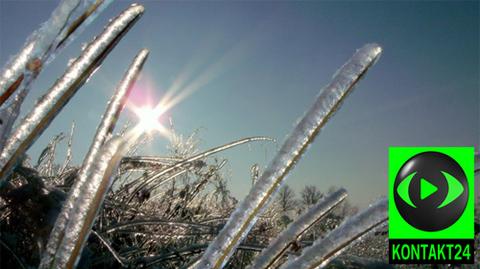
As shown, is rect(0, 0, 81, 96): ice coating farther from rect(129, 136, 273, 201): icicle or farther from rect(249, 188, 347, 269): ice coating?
rect(129, 136, 273, 201): icicle

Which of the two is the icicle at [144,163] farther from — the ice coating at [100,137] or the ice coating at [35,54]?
the ice coating at [35,54]

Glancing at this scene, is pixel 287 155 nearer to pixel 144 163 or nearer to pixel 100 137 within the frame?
pixel 100 137

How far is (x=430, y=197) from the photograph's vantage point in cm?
128

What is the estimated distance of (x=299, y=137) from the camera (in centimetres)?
55

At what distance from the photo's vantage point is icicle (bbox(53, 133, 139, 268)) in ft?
1.61

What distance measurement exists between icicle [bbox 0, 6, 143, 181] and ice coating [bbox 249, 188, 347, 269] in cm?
36

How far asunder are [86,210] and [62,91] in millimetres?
177

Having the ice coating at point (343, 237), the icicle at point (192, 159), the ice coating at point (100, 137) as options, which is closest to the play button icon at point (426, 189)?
the icicle at point (192, 159)

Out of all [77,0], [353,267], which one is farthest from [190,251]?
[77,0]

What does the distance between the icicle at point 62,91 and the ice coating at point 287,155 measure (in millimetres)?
284

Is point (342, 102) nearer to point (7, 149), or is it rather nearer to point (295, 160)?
point (295, 160)

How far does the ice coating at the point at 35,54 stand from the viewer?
0.49 metres

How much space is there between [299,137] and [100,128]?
12.6 inches

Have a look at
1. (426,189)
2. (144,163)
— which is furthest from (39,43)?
(426,189)
